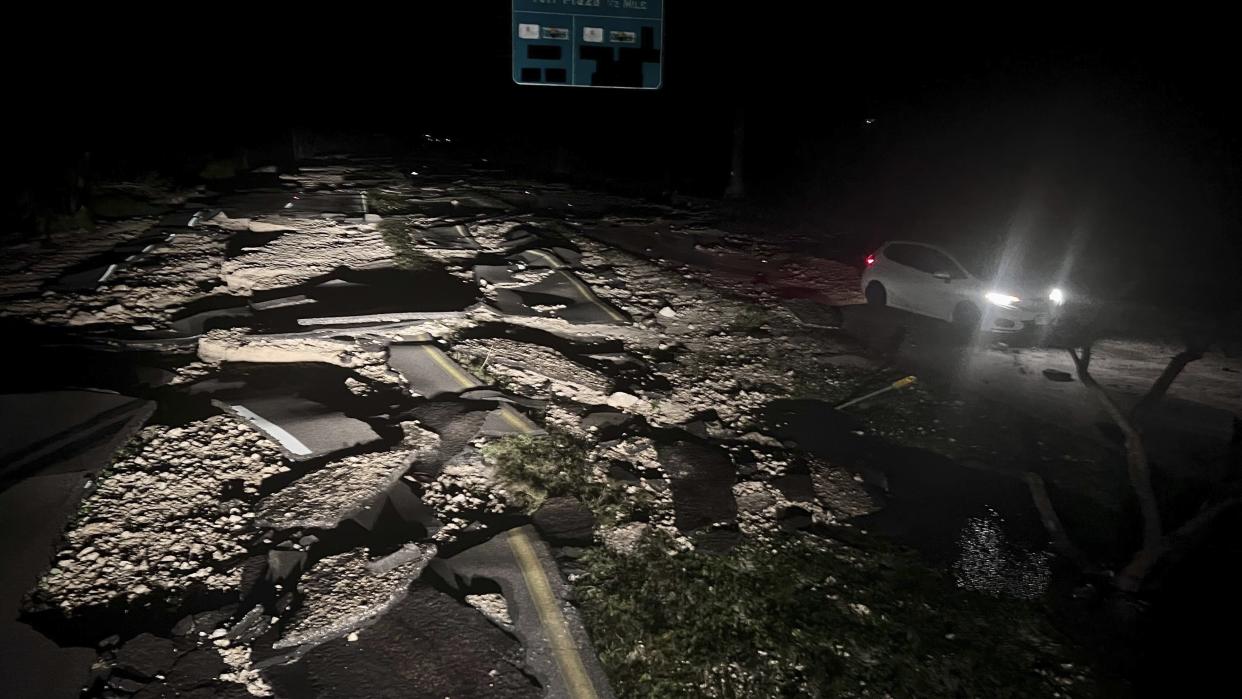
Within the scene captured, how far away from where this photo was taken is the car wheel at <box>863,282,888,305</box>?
465 inches

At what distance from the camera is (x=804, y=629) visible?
4.38 meters

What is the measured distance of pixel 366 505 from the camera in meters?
5.20

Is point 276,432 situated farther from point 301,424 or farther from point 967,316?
point 967,316

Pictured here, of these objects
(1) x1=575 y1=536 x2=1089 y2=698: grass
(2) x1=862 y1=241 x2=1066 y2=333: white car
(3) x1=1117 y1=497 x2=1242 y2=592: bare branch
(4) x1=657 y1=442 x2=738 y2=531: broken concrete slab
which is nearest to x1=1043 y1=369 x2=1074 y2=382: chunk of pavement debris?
(2) x1=862 y1=241 x2=1066 y2=333: white car

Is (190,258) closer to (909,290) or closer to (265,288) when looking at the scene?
(265,288)

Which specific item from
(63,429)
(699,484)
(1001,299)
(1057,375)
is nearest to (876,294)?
(1001,299)

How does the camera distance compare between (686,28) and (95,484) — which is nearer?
(95,484)

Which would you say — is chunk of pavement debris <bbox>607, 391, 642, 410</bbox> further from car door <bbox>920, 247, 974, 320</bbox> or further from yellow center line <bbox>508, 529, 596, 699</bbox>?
car door <bbox>920, 247, 974, 320</bbox>

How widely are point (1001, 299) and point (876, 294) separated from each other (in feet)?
7.05

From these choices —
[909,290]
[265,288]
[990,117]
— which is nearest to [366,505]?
[265,288]

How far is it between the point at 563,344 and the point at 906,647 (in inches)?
225

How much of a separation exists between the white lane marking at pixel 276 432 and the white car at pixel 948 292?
9.95 m

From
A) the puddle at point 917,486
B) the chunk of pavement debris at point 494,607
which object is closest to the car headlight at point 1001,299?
the puddle at point 917,486

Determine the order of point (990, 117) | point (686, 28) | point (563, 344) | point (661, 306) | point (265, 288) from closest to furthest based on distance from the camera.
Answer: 1. point (563, 344)
2. point (265, 288)
3. point (661, 306)
4. point (990, 117)
5. point (686, 28)
